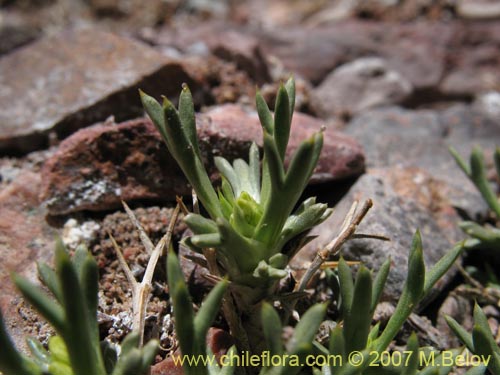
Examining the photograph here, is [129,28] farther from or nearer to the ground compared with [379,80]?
farther from the ground

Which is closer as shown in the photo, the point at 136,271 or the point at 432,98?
the point at 136,271

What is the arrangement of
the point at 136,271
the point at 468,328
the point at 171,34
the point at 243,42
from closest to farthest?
the point at 136,271 → the point at 468,328 → the point at 243,42 → the point at 171,34

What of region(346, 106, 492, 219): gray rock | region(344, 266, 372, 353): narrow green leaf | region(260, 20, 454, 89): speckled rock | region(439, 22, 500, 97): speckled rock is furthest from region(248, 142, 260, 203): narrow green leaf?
region(439, 22, 500, 97): speckled rock

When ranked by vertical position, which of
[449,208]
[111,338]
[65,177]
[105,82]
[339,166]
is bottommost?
[449,208]

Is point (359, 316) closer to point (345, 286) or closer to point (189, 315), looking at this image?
point (345, 286)

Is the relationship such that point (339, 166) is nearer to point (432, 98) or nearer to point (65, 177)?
point (65, 177)

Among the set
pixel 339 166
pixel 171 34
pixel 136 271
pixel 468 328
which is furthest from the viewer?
pixel 171 34

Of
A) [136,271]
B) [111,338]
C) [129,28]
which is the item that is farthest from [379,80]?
[111,338]
